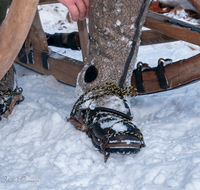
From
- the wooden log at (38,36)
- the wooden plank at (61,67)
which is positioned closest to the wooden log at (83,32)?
the wooden plank at (61,67)

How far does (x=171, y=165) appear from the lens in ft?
2.68

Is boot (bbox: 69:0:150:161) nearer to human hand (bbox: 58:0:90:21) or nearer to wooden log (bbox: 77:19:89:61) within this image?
human hand (bbox: 58:0:90:21)

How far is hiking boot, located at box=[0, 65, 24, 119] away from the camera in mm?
1194

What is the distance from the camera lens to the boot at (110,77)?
906 mm

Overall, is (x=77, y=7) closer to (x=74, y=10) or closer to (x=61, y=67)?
(x=74, y=10)

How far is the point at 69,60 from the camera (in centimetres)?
164

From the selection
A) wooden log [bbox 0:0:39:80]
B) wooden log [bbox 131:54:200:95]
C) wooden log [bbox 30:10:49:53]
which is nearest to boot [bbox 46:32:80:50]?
wooden log [bbox 30:10:49:53]

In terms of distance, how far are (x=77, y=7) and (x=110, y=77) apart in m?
0.35

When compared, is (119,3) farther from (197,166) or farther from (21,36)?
(197,166)

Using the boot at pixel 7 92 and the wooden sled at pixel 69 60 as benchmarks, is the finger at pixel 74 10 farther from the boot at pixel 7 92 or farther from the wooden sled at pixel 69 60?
the boot at pixel 7 92

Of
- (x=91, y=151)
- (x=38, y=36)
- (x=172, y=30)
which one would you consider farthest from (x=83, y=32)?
(x=91, y=151)

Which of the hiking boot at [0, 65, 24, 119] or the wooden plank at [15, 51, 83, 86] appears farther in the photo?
the wooden plank at [15, 51, 83, 86]

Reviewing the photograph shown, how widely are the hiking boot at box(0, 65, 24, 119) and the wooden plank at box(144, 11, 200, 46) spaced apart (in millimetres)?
861

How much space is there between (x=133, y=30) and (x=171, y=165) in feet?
1.94
